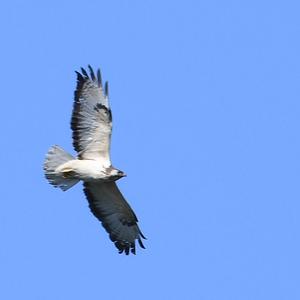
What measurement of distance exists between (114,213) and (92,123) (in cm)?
205

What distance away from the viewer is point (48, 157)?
18.0m

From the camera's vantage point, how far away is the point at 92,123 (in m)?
18.2

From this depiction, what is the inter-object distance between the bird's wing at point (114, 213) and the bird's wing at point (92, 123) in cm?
79

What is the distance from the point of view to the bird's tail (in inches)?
705

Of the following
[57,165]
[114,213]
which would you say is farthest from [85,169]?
[114,213]

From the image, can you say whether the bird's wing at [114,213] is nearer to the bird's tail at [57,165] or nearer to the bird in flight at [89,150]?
the bird in flight at [89,150]

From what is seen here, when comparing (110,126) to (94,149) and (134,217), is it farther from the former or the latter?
(134,217)

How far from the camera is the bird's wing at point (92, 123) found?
1812 cm

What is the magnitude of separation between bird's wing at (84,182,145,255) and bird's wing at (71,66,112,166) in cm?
79

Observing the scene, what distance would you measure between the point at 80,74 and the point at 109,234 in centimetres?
327

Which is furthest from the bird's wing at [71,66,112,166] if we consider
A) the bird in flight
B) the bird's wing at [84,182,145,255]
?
the bird's wing at [84,182,145,255]

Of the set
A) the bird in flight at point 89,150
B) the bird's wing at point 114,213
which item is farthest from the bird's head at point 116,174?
the bird's wing at point 114,213

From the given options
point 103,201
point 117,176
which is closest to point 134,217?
point 103,201

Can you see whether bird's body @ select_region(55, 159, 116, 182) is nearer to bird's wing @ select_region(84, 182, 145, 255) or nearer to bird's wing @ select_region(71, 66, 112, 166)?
bird's wing @ select_region(71, 66, 112, 166)
